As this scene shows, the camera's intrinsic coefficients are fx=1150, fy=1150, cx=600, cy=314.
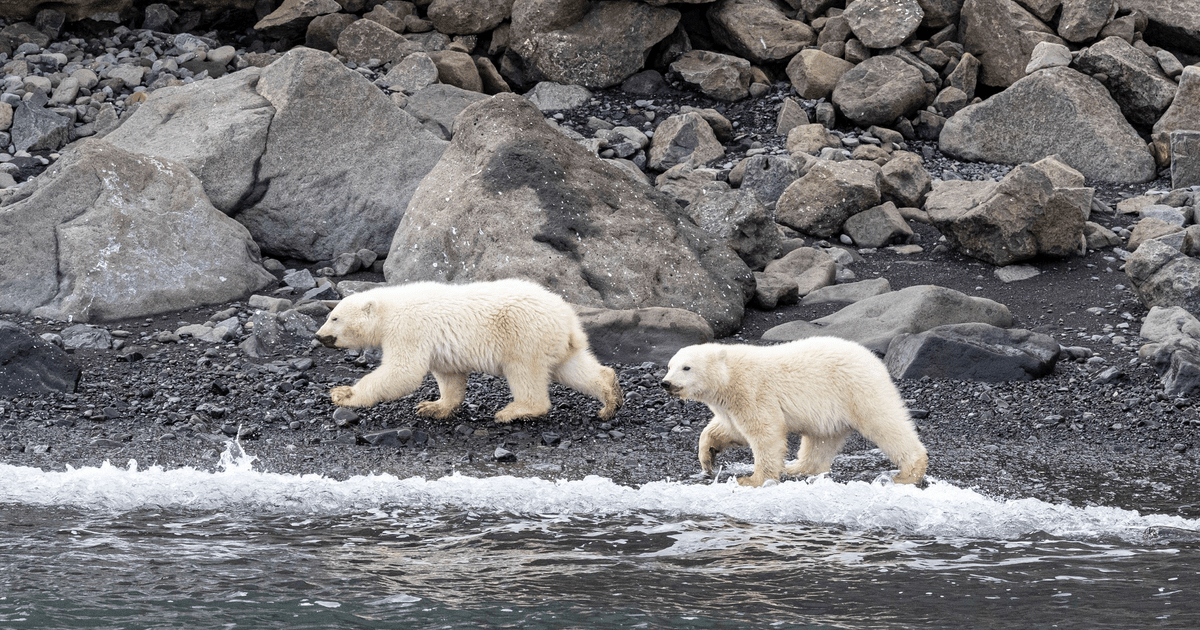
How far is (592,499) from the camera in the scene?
670cm

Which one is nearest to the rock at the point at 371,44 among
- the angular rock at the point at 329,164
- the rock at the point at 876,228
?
the angular rock at the point at 329,164

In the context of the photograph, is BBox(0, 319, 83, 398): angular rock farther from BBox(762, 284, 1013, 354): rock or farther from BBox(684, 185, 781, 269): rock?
BBox(684, 185, 781, 269): rock

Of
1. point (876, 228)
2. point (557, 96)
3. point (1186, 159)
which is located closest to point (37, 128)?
point (557, 96)

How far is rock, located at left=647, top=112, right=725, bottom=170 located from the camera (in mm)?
17594

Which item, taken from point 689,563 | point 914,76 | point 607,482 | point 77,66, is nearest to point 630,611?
point 689,563

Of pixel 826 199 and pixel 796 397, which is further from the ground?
pixel 796 397

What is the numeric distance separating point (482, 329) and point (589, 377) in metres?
0.89

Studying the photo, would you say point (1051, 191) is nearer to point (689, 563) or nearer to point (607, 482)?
point (607, 482)

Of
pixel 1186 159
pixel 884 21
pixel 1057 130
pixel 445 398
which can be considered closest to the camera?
pixel 445 398

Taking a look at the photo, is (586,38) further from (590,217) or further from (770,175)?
(590,217)

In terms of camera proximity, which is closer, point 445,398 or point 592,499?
point 592,499

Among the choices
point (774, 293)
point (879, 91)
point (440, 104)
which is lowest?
point (774, 293)

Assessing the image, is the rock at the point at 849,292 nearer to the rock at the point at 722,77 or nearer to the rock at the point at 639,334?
the rock at the point at 639,334

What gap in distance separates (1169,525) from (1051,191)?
735cm
